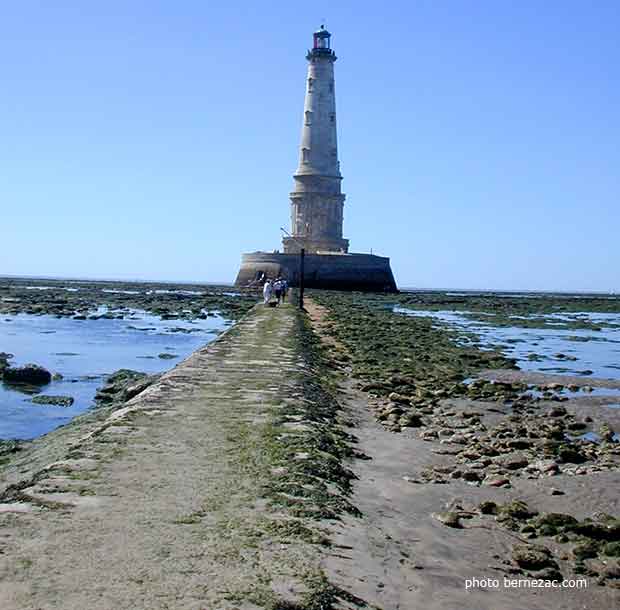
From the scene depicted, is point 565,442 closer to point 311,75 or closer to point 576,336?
point 576,336

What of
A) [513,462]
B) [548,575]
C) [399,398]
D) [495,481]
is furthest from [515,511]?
[399,398]

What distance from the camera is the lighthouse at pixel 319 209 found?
5975cm

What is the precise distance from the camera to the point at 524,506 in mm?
6328

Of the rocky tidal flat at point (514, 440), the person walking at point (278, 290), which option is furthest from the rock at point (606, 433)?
the person walking at point (278, 290)

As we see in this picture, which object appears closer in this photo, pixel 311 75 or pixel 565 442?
pixel 565 442

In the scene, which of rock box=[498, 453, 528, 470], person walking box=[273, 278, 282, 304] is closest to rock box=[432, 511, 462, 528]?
rock box=[498, 453, 528, 470]

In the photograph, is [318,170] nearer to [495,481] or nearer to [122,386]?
[122,386]

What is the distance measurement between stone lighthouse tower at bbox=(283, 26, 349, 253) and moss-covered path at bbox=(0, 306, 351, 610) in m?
51.2

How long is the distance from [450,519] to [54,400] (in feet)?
27.3

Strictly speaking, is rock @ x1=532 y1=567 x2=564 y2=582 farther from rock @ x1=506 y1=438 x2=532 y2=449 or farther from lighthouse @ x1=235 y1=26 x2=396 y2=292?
lighthouse @ x1=235 y1=26 x2=396 y2=292

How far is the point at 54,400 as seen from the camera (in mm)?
12859

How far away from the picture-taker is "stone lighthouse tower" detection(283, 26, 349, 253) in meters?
60.0

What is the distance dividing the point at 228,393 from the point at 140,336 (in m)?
17.1

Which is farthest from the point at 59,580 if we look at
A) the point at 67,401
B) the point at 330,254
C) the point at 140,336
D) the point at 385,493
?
the point at 330,254
